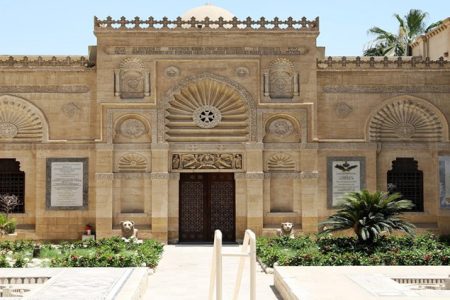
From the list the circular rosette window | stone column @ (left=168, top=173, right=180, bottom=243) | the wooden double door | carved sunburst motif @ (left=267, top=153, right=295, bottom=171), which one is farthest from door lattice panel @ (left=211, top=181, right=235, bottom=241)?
the circular rosette window

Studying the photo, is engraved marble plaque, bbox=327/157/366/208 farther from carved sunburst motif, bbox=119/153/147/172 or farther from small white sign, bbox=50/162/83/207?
small white sign, bbox=50/162/83/207

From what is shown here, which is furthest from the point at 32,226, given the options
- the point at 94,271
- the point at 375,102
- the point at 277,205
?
the point at 375,102

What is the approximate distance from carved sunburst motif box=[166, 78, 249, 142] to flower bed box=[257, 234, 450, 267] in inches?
188

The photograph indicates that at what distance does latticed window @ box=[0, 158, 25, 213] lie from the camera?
25312 millimetres

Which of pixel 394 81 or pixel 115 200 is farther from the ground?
pixel 394 81

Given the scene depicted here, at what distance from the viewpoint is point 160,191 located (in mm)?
24688

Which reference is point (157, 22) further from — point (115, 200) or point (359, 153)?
point (359, 153)

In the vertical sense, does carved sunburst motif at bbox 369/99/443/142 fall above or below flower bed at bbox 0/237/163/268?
above

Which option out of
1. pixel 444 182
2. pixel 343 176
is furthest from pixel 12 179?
pixel 444 182

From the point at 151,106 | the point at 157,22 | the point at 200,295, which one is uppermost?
the point at 157,22

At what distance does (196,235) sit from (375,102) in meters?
7.96

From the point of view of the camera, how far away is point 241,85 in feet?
82.0

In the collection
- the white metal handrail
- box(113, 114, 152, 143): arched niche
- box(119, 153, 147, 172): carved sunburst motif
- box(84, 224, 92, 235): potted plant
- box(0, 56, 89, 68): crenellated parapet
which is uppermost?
box(0, 56, 89, 68): crenellated parapet

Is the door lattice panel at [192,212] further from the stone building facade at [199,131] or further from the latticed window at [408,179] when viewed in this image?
the latticed window at [408,179]
